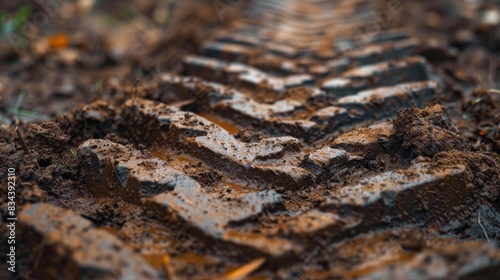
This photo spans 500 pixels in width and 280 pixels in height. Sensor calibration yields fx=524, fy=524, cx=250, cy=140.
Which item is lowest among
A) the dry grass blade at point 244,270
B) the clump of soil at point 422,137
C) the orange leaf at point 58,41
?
the orange leaf at point 58,41

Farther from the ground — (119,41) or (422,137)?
(422,137)

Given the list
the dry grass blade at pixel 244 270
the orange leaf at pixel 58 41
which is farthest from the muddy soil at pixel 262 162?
the orange leaf at pixel 58 41

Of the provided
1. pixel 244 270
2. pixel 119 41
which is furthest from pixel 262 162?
pixel 119 41

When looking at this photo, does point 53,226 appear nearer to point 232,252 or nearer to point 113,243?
point 113,243

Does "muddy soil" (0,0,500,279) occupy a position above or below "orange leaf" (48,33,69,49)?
above

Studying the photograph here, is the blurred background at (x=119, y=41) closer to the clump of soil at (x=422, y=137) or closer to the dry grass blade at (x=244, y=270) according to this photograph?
the clump of soil at (x=422, y=137)

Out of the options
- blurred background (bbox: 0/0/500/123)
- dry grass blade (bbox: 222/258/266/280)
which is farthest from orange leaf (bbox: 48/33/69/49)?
dry grass blade (bbox: 222/258/266/280)

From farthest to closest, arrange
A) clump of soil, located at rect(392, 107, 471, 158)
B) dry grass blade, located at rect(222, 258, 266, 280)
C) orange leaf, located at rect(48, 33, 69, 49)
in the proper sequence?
orange leaf, located at rect(48, 33, 69, 49) < clump of soil, located at rect(392, 107, 471, 158) < dry grass blade, located at rect(222, 258, 266, 280)

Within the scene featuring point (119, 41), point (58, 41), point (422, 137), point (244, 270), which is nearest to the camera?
point (244, 270)

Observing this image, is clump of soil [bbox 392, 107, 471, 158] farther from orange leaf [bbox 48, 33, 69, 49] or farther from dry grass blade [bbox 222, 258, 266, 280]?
orange leaf [bbox 48, 33, 69, 49]

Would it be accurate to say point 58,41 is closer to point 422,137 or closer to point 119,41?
point 119,41
